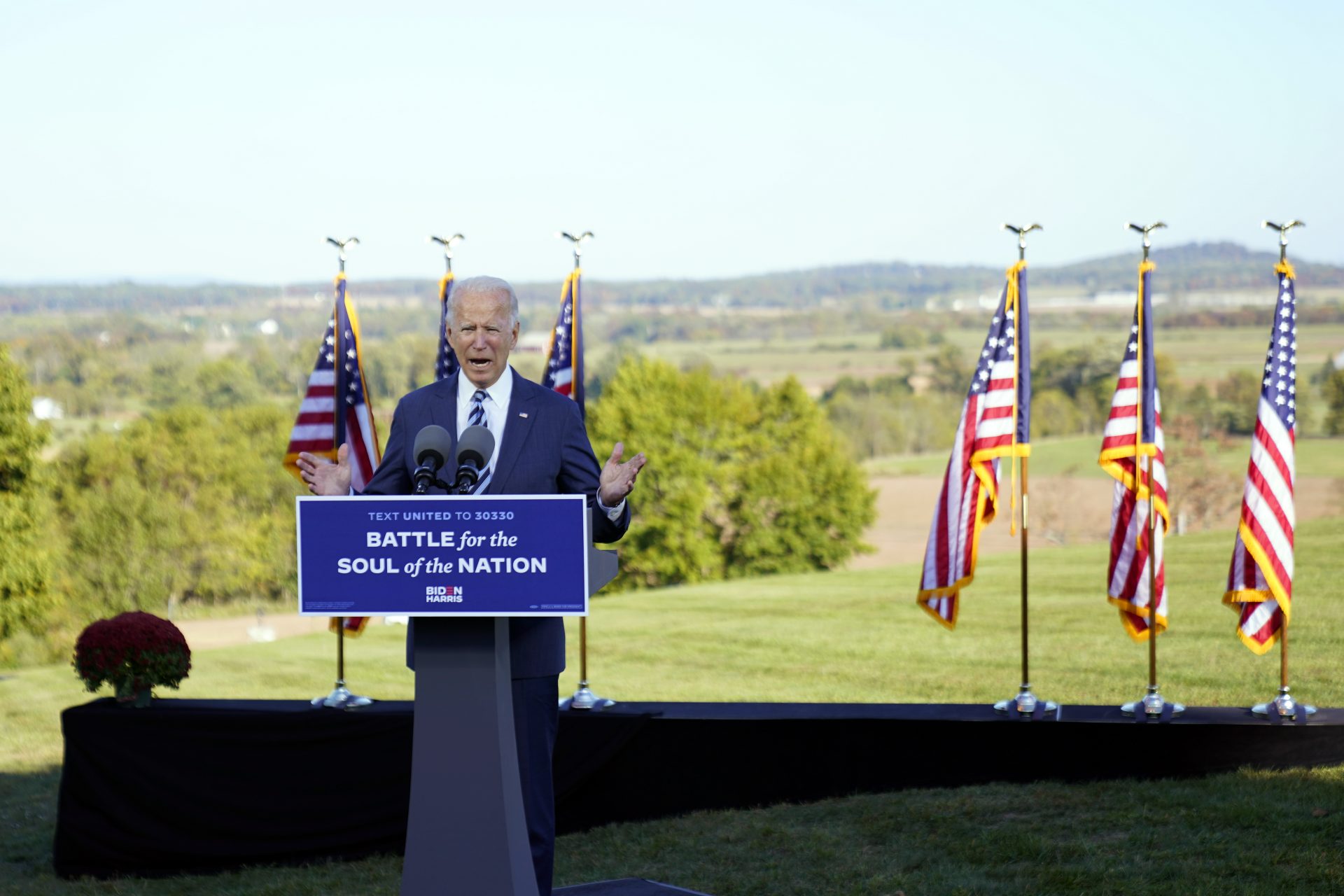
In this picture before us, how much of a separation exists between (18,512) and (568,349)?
1074 inches

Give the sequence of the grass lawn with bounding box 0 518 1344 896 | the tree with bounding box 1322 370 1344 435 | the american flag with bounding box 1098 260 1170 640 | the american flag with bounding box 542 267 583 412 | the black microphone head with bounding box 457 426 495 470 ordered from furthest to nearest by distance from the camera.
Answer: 1. the tree with bounding box 1322 370 1344 435
2. the american flag with bounding box 542 267 583 412
3. the american flag with bounding box 1098 260 1170 640
4. the grass lawn with bounding box 0 518 1344 896
5. the black microphone head with bounding box 457 426 495 470

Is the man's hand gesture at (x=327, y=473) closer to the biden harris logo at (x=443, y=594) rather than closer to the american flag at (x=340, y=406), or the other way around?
the biden harris logo at (x=443, y=594)

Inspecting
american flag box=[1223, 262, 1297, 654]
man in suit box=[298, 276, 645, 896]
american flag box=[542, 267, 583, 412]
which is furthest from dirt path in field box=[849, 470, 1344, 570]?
man in suit box=[298, 276, 645, 896]

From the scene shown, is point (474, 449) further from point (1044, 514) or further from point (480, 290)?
point (1044, 514)

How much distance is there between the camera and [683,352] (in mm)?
119062

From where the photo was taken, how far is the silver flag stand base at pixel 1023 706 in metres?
7.93

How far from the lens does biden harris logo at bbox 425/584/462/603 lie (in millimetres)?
3836

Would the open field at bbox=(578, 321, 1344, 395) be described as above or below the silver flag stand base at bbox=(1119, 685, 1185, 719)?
above

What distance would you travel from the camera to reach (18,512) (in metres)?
32.8

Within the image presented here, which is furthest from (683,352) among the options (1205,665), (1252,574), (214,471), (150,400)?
(1252,574)

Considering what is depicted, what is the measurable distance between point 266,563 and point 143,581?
19.0 ft

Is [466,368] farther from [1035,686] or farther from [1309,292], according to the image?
[1309,292]

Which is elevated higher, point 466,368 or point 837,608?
point 466,368

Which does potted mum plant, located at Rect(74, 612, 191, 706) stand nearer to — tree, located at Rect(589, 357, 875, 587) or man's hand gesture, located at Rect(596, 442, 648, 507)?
man's hand gesture, located at Rect(596, 442, 648, 507)
